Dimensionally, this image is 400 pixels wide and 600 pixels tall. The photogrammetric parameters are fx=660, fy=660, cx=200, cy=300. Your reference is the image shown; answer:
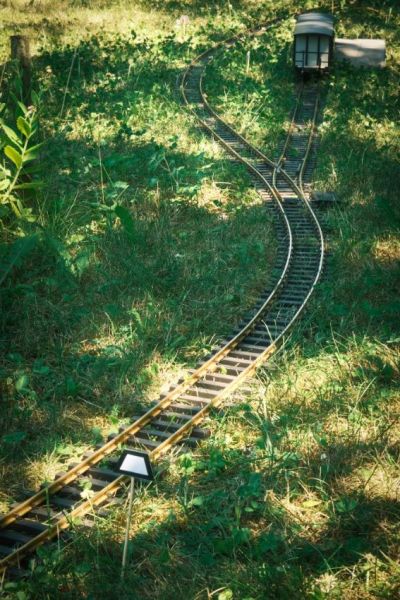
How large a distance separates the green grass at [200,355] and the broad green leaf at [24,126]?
145 centimetres

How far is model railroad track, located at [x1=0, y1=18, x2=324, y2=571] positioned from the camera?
5457 millimetres

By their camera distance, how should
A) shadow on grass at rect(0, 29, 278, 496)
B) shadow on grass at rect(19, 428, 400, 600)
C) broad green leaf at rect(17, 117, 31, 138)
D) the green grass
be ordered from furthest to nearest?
broad green leaf at rect(17, 117, 31, 138) < shadow on grass at rect(0, 29, 278, 496) < the green grass < shadow on grass at rect(19, 428, 400, 600)

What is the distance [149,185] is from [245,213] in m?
1.80

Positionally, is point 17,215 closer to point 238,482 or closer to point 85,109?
point 238,482

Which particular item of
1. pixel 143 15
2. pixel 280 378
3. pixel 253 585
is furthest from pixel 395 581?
pixel 143 15

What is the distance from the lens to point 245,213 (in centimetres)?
1154

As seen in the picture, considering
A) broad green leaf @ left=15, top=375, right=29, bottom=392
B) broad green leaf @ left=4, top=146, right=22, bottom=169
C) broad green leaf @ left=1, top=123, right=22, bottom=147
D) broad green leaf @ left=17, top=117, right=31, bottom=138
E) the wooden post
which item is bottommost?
broad green leaf @ left=15, top=375, right=29, bottom=392

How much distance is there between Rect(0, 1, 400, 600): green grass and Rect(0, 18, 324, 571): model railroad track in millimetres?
206

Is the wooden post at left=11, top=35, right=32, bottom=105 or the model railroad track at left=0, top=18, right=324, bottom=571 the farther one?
the wooden post at left=11, top=35, right=32, bottom=105

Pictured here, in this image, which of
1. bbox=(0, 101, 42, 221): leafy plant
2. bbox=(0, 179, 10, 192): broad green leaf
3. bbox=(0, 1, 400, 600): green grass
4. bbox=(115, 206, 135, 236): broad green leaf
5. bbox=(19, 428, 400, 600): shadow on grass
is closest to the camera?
bbox=(19, 428, 400, 600): shadow on grass

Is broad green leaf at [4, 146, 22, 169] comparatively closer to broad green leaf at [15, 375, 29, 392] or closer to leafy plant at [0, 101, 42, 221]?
leafy plant at [0, 101, 42, 221]

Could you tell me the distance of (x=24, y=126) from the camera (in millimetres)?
8070

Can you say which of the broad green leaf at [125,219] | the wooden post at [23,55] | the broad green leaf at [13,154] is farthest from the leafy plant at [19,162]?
the broad green leaf at [125,219]

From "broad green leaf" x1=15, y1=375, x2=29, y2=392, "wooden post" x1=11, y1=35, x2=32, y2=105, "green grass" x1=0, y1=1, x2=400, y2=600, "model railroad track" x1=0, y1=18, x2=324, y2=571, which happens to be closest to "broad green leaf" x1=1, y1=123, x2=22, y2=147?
"green grass" x1=0, y1=1, x2=400, y2=600
